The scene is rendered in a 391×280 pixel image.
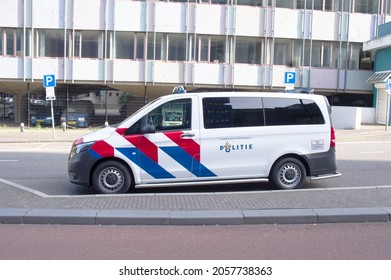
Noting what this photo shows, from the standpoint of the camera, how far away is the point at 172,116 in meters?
7.76

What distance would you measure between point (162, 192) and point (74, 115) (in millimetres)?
20745

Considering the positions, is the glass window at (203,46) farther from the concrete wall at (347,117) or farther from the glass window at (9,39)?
the glass window at (9,39)

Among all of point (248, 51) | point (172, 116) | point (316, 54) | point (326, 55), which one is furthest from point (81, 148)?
point (326, 55)

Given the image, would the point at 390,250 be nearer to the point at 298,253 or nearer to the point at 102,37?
the point at 298,253

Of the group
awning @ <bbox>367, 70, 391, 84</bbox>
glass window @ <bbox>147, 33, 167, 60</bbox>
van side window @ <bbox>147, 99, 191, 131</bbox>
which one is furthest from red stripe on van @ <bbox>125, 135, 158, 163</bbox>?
awning @ <bbox>367, 70, 391, 84</bbox>

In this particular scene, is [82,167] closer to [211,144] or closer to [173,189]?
[173,189]

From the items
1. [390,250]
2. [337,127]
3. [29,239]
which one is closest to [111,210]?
[29,239]

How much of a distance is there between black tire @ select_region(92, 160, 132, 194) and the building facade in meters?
19.3

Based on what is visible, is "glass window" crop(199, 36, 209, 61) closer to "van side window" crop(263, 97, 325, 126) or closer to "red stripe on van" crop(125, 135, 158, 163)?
"van side window" crop(263, 97, 325, 126)

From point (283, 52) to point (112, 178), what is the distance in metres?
22.1

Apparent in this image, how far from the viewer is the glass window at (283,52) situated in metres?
27.5

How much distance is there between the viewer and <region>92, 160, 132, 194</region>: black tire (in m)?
7.61

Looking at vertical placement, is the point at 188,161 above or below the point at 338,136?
above

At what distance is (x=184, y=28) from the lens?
86.5ft
